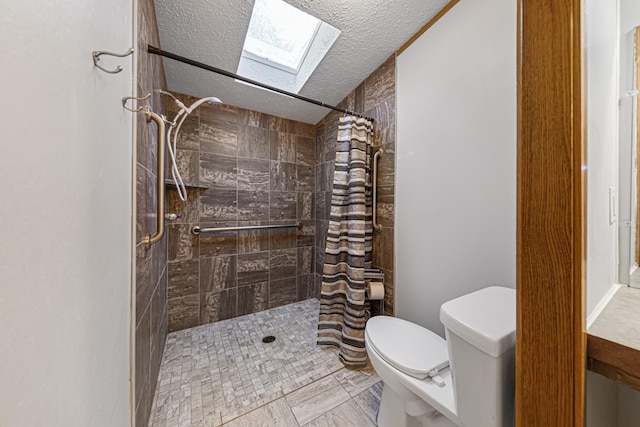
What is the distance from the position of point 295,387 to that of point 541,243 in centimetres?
154

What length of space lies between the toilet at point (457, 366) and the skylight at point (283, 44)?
1.70 m

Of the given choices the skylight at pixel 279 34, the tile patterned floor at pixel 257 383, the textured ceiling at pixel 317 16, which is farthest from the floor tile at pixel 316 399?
the skylight at pixel 279 34

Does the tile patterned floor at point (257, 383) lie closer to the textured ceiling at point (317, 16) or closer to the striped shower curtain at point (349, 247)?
the striped shower curtain at point (349, 247)

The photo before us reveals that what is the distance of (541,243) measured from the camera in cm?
38

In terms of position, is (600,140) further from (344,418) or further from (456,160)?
(344,418)

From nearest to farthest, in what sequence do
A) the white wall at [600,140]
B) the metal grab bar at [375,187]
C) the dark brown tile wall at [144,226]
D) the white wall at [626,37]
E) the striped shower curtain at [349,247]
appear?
the white wall at [600,140], the white wall at [626,37], the dark brown tile wall at [144,226], the striped shower curtain at [349,247], the metal grab bar at [375,187]

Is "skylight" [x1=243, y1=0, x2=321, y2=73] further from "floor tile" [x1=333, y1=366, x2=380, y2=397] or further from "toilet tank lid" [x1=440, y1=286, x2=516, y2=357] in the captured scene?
"floor tile" [x1=333, y1=366, x2=380, y2=397]

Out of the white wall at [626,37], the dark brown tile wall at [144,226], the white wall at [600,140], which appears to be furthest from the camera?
the dark brown tile wall at [144,226]

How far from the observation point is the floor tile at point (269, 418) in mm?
1119

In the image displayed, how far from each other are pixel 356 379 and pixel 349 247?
34.8 inches

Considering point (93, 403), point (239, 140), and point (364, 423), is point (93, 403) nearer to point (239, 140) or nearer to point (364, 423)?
point (364, 423)

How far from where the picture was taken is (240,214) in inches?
87.7

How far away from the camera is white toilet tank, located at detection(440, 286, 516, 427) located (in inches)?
22.4

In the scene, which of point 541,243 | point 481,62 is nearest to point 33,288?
point 541,243
